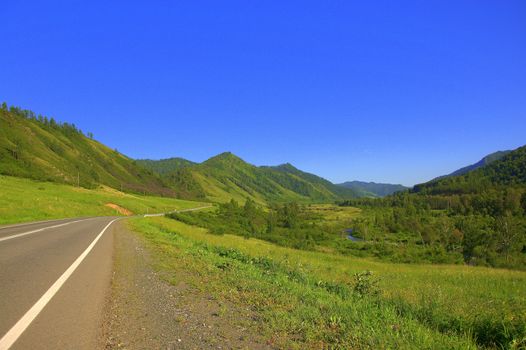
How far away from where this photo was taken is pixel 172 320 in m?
6.45

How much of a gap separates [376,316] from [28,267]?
10021 mm

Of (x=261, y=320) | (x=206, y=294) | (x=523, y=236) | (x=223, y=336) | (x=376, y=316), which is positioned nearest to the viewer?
(x=223, y=336)

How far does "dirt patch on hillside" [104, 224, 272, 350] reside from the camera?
5.41 m

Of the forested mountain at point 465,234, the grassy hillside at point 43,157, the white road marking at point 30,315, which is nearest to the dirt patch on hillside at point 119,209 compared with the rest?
the grassy hillside at point 43,157

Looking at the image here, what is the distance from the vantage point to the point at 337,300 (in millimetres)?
8531

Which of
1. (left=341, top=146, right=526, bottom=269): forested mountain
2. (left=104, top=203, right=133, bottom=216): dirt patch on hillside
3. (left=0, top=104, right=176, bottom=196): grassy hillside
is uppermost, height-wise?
(left=0, top=104, right=176, bottom=196): grassy hillside

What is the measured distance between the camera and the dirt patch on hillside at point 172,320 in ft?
17.7

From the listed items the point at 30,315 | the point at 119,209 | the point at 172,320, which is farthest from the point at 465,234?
the point at 30,315

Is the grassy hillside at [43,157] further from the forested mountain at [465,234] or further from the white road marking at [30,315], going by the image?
the white road marking at [30,315]

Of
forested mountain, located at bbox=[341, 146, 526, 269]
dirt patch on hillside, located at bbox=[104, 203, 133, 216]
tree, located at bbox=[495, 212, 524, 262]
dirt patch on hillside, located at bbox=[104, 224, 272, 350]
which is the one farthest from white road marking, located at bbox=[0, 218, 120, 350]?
tree, located at bbox=[495, 212, 524, 262]

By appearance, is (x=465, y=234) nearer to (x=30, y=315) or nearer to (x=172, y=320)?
(x=172, y=320)

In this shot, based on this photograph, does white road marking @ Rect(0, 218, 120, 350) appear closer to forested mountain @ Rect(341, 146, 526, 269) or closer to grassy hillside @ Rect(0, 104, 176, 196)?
forested mountain @ Rect(341, 146, 526, 269)

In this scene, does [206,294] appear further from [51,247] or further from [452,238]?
[452,238]

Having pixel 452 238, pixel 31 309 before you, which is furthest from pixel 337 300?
pixel 452 238
